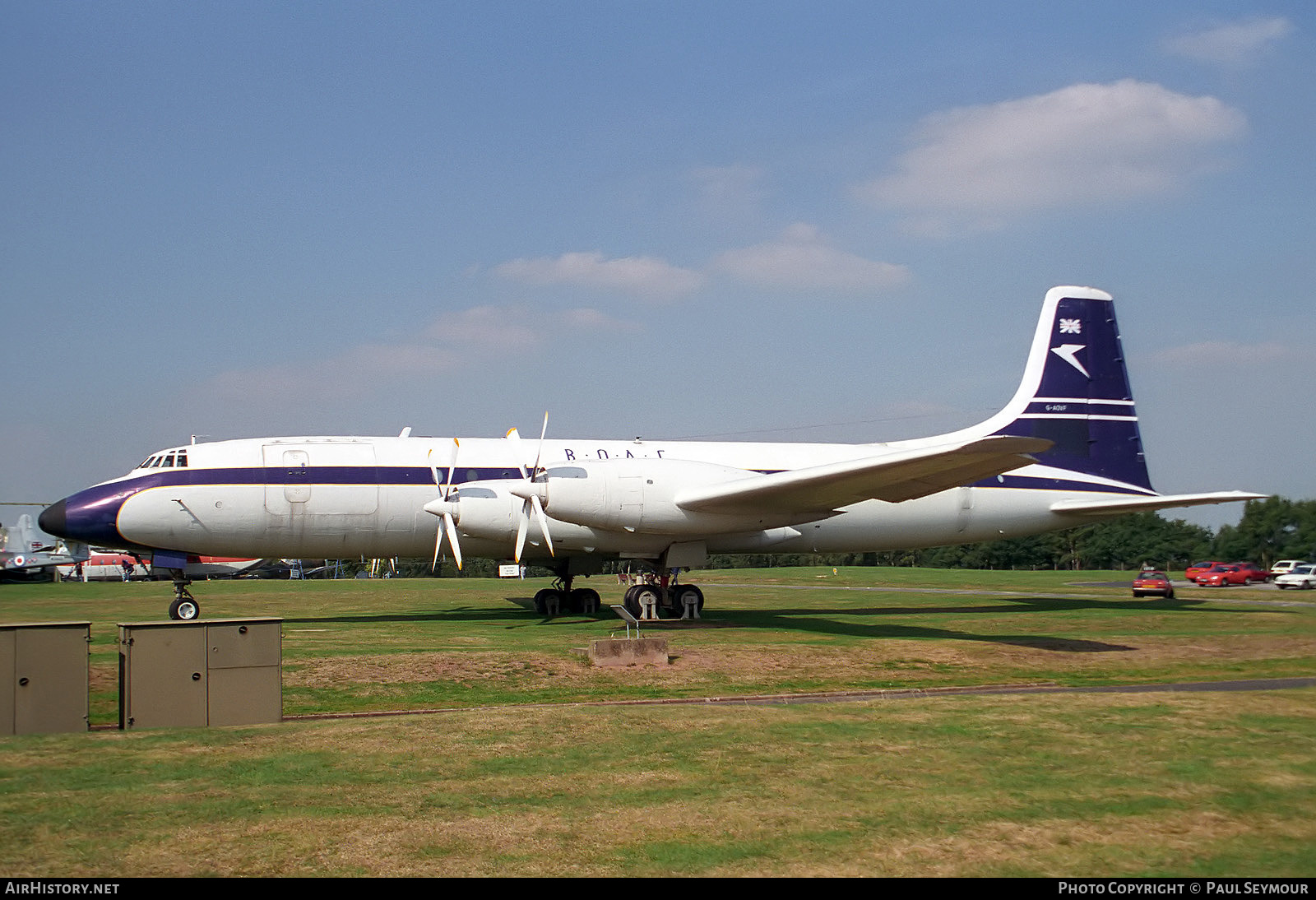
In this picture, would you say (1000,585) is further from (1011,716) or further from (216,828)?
(216,828)

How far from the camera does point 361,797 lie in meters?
8.88

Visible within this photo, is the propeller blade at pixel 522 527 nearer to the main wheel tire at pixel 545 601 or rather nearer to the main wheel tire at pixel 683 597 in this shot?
the main wheel tire at pixel 683 597

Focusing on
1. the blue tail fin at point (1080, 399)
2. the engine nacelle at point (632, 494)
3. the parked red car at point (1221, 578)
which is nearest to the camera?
the engine nacelle at point (632, 494)

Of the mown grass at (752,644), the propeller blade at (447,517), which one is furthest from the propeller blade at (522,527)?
the mown grass at (752,644)

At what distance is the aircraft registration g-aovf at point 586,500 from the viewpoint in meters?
22.5

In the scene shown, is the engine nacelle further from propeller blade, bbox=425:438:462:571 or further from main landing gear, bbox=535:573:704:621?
propeller blade, bbox=425:438:462:571

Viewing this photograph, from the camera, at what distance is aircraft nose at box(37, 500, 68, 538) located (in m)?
23.1

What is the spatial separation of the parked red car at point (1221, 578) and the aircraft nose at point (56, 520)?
47472 mm

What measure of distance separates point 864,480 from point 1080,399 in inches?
475

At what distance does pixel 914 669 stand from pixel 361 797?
11495 millimetres

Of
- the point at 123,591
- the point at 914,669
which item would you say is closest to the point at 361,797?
the point at 914,669

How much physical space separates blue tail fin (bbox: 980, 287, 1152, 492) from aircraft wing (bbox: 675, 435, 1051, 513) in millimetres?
8484

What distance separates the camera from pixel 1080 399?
3072 centimetres

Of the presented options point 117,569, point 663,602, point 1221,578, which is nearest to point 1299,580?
point 1221,578
